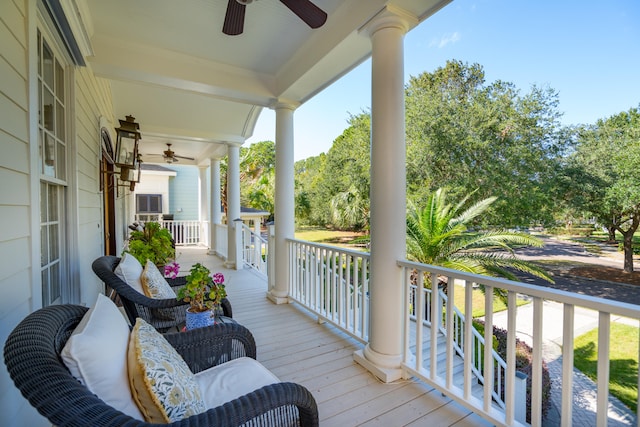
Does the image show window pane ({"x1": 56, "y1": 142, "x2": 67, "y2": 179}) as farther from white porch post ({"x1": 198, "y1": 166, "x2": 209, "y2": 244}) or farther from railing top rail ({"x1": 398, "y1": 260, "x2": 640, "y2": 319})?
white porch post ({"x1": 198, "y1": 166, "x2": 209, "y2": 244})

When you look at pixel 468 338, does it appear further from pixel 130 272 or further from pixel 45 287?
pixel 45 287

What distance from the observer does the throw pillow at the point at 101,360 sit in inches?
33.4

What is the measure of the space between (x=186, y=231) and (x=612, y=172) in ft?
42.1

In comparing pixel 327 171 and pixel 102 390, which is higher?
pixel 327 171

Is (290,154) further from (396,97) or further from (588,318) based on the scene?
(588,318)

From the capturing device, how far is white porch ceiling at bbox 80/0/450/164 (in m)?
2.47

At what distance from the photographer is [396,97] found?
2.21m

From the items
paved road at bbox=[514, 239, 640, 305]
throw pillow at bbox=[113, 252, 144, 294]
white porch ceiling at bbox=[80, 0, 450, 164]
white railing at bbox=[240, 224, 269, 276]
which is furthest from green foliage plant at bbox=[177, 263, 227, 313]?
paved road at bbox=[514, 239, 640, 305]

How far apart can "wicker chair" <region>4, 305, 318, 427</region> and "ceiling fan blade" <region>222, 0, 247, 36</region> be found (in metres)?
1.90

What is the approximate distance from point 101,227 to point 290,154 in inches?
101

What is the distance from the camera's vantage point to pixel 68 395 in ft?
2.42

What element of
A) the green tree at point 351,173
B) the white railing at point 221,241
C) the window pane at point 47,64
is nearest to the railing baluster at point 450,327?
the window pane at point 47,64

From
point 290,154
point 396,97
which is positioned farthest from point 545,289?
point 290,154

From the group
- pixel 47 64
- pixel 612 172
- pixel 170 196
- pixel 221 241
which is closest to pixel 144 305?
pixel 47 64
